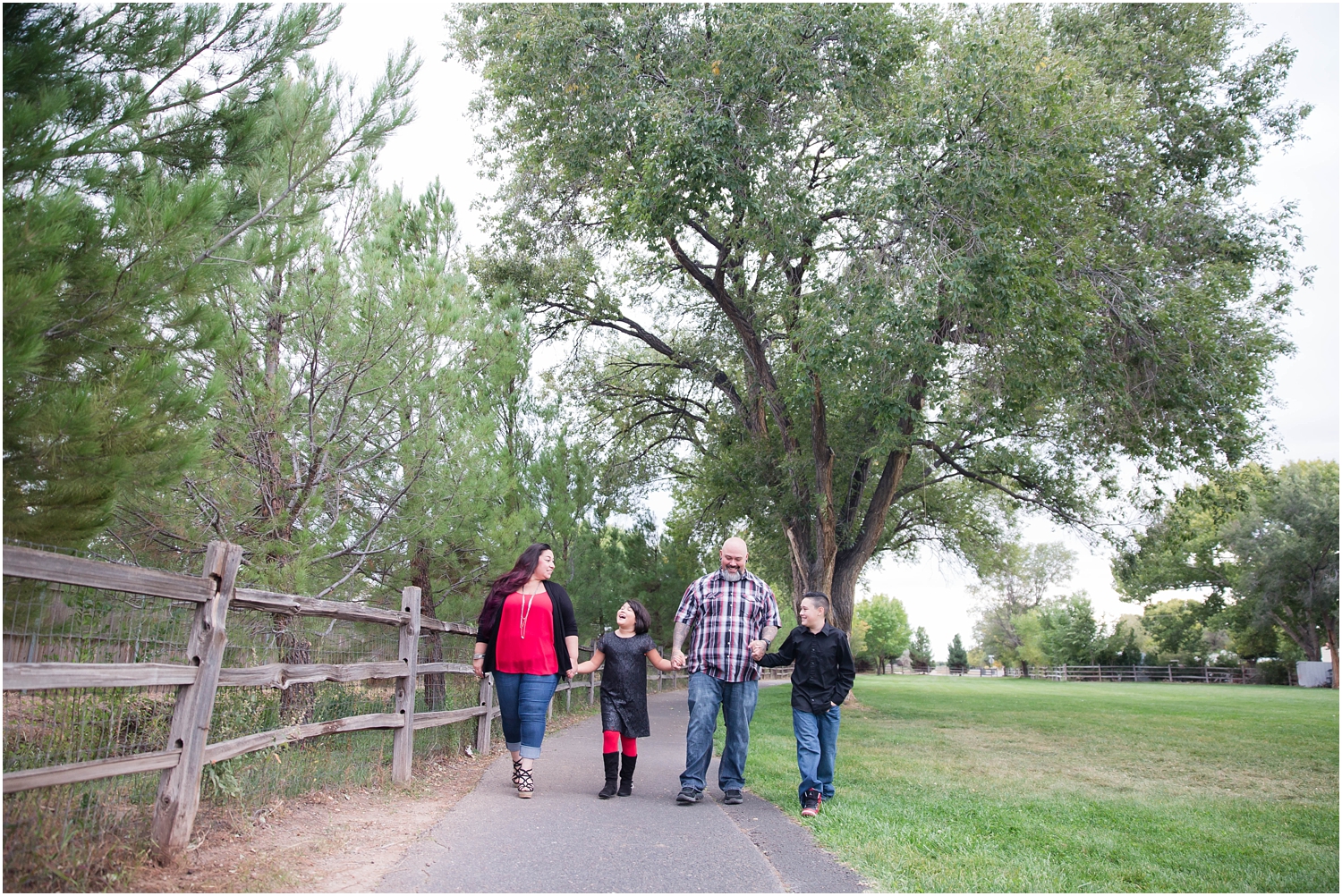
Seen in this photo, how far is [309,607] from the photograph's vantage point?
223 inches

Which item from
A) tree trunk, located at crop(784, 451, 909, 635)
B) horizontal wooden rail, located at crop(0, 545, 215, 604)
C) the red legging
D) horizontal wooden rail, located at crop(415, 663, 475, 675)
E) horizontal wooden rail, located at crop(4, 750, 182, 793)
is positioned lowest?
the red legging

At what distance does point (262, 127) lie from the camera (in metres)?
5.19

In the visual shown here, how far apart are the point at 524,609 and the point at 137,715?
2617 mm

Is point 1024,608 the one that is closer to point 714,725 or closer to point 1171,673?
point 1171,673

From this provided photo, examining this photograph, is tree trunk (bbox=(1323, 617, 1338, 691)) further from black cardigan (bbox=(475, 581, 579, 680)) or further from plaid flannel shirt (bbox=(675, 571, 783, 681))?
black cardigan (bbox=(475, 581, 579, 680))

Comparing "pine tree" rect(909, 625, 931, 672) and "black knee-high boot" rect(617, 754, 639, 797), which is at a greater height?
"black knee-high boot" rect(617, 754, 639, 797)

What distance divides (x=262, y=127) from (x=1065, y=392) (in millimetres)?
13007

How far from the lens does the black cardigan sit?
662cm

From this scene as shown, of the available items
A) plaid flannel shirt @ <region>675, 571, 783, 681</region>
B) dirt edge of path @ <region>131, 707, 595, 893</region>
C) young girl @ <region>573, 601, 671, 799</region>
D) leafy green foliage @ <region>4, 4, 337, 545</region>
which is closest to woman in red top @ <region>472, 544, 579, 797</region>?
young girl @ <region>573, 601, 671, 799</region>

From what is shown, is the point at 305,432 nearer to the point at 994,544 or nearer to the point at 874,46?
the point at 874,46

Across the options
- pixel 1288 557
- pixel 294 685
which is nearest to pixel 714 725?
pixel 294 685

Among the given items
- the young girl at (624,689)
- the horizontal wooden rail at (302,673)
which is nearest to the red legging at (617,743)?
the young girl at (624,689)

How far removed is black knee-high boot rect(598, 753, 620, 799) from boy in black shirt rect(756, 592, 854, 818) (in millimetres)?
1383

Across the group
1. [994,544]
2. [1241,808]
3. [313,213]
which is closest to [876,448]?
[1241,808]
